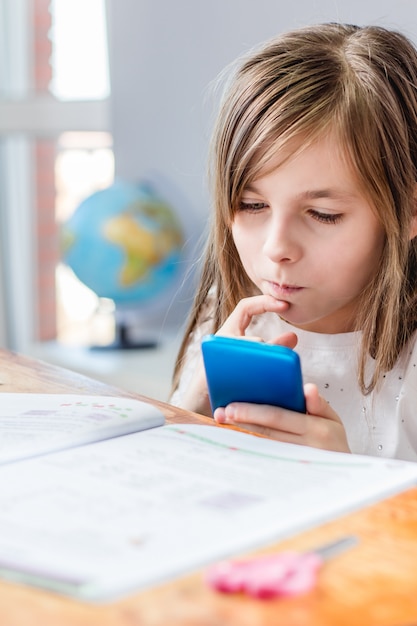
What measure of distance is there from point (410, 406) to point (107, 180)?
2.02 metres

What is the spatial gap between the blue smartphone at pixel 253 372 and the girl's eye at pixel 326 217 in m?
0.21

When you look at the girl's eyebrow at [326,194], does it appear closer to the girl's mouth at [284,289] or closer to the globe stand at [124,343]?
the girl's mouth at [284,289]

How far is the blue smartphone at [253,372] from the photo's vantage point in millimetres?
765

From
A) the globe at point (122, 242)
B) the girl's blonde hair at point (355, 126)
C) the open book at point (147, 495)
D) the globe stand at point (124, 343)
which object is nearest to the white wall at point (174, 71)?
the globe at point (122, 242)

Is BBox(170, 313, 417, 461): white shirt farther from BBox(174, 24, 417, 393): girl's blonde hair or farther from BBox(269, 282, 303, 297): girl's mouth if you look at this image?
BBox(269, 282, 303, 297): girl's mouth

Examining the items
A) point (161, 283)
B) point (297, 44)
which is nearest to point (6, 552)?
point (297, 44)

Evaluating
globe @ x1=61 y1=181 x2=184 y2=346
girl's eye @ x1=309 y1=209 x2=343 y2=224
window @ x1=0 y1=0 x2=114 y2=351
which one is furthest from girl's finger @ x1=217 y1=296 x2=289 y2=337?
window @ x1=0 y1=0 x2=114 y2=351

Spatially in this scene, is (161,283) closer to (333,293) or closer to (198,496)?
(333,293)

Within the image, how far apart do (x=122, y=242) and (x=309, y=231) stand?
57.6 inches

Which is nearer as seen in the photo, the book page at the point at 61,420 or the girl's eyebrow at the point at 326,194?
the book page at the point at 61,420

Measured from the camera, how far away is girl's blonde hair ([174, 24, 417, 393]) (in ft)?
3.18

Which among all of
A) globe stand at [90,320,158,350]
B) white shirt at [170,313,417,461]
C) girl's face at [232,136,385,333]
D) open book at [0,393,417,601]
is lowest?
globe stand at [90,320,158,350]

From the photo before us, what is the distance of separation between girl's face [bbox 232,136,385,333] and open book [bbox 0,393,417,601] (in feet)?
0.93

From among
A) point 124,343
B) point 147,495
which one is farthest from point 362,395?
point 124,343
